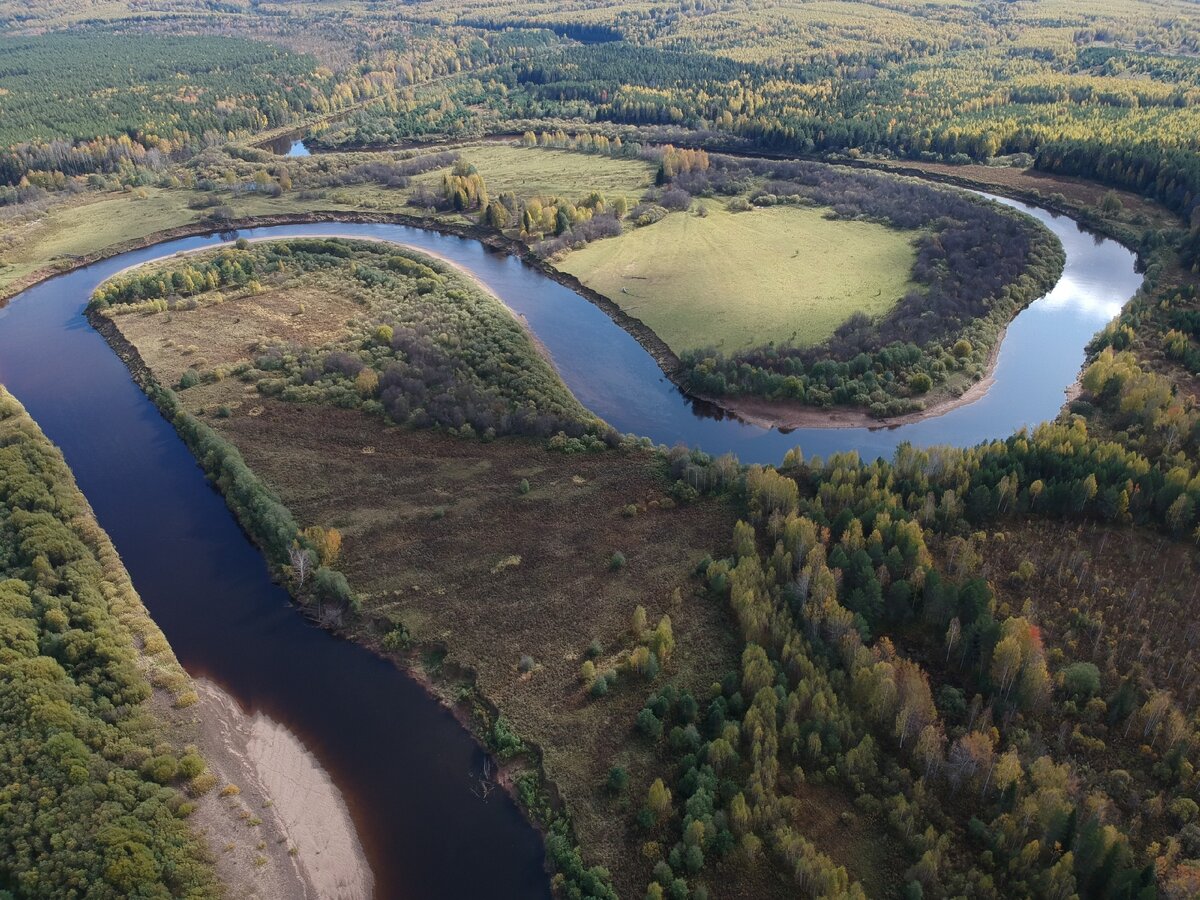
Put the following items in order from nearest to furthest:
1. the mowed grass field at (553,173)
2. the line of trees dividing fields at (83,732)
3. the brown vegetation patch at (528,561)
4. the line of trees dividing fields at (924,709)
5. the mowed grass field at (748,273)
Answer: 1. the line of trees dividing fields at (83,732)
2. the line of trees dividing fields at (924,709)
3. the brown vegetation patch at (528,561)
4. the mowed grass field at (748,273)
5. the mowed grass field at (553,173)

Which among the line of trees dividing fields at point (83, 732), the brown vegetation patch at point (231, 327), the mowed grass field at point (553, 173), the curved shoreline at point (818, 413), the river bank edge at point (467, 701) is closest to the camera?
the line of trees dividing fields at point (83, 732)

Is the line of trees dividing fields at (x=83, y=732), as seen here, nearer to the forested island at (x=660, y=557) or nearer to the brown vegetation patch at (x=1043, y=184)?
the forested island at (x=660, y=557)

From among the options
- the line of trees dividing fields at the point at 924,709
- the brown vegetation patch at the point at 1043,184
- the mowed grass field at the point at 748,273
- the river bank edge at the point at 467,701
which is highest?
the brown vegetation patch at the point at 1043,184

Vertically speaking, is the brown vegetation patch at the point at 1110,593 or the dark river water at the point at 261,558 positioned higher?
the brown vegetation patch at the point at 1110,593

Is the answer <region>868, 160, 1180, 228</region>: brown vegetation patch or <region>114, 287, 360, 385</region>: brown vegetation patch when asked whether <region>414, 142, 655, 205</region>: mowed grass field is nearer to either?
<region>868, 160, 1180, 228</region>: brown vegetation patch

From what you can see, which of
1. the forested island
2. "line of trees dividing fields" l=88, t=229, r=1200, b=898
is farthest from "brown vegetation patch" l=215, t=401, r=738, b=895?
"line of trees dividing fields" l=88, t=229, r=1200, b=898

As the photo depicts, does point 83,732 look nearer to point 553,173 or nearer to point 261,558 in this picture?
point 261,558

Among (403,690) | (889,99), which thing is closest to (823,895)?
(403,690)

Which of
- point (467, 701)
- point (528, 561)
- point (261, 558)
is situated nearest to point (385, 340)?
point (261, 558)

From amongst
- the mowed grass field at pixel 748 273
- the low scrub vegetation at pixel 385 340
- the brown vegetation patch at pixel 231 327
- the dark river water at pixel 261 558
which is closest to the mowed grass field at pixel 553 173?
the mowed grass field at pixel 748 273
